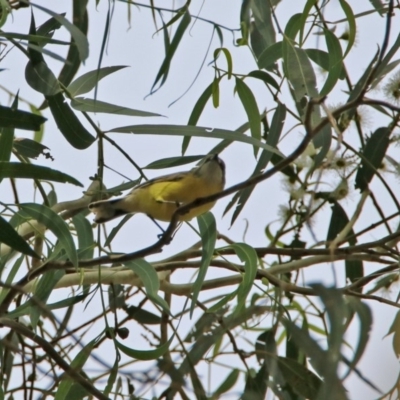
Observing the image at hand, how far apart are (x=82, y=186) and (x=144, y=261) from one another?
325 millimetres

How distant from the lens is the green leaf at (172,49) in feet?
5.38

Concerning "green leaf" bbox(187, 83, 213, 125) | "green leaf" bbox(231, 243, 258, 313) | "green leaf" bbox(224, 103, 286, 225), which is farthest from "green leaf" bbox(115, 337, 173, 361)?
"green leaf" bbox(187, 83, 213, 125)

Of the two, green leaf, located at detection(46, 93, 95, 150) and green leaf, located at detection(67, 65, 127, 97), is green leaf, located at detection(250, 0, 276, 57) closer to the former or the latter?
green leaf, located at detection(67, 65, 127, 97)

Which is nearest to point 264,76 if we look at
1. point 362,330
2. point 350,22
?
point 350,22

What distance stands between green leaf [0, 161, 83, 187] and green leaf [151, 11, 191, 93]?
28 centimetres

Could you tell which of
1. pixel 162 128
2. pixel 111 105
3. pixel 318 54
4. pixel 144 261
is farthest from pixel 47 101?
pixel 318 54

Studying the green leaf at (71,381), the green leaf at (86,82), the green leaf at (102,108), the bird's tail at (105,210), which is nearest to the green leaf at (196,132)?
the green leaf at (102,108)

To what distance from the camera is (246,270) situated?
6.43ft

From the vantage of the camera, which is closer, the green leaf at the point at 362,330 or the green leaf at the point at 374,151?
the green leaf at the point at 362,330

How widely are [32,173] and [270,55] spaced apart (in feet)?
2.14

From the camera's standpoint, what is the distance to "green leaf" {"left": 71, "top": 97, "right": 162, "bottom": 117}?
5.88ft

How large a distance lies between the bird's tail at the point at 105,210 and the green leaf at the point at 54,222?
0.98 ft

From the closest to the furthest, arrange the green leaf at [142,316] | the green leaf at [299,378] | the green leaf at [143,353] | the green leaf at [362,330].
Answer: the green leaf at [362,330]
the green leaf at [299,378]
the green leaf at [143,353]
the green leaf at [142,316]

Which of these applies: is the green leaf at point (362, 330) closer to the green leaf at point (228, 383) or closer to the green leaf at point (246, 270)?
the green leaf at point (228, 383)
